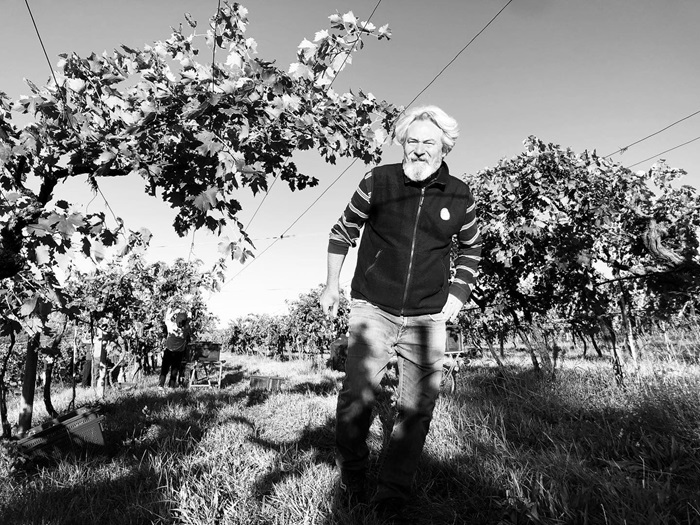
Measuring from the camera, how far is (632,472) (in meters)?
1.93

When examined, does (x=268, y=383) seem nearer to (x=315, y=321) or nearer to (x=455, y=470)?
(x=455, y=470)

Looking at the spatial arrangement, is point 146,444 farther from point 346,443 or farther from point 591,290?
point 591,290

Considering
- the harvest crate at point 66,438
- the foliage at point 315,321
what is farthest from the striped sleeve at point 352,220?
the foliage at point 315,321

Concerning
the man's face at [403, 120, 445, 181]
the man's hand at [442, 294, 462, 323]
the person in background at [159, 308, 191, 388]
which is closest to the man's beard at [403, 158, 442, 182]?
the man's face at [403, 120, 445, 181]

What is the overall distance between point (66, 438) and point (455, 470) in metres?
2.69

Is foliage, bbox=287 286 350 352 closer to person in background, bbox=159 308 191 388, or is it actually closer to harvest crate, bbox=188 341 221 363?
harvest crate, bbox=188 341 221 363

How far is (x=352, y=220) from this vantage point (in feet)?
6.98

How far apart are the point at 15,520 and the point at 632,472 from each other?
2.88 metres

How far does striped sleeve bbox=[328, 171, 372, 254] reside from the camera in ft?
6.88

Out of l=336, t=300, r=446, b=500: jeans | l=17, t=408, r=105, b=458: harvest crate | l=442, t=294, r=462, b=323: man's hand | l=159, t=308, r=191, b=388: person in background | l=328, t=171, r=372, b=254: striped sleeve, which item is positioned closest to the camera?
l=336, t=300, r=446, b=500: jeans

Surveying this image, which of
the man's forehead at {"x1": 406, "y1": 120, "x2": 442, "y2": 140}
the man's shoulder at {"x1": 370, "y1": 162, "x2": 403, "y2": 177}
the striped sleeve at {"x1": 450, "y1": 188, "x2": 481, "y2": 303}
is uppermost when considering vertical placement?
the man's forehead at {"x1": 406, "y1": 120, "x2": 442, "y2": 140}

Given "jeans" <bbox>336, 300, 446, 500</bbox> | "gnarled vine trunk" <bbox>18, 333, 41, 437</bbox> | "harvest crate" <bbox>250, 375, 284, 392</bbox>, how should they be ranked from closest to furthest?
"jeans" <bbox>336, 300, 446, 500</bbox>, "gnarled vine trunk" <bbox>18, 333, 41, 437</bbox>, "harvest crate" <bbox>250, 375, 284, 392</bbox>

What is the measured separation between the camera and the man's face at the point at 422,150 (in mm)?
2010

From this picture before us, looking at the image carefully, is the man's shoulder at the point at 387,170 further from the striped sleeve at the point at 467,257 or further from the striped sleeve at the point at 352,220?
the striped sleeve at the point at 467,257
